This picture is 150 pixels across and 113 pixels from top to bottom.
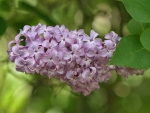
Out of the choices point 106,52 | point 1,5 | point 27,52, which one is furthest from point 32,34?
point 1,5

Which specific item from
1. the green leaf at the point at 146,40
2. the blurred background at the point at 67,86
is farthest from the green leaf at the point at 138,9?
the blurred background at the point at 67,86

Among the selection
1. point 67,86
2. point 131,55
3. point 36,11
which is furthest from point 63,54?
point 67,86

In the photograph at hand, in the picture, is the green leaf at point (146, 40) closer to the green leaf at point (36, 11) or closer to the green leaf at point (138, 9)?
the green leaf at point (138, 9)

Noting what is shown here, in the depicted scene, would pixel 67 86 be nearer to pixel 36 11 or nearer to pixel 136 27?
pixel 36 11

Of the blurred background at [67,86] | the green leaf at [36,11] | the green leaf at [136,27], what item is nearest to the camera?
the green leaf at [136,27]

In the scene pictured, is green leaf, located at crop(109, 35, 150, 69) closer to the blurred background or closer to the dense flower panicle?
the dense flower panicle

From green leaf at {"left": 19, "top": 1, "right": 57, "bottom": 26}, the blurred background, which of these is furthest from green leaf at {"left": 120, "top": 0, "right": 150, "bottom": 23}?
the blurred background

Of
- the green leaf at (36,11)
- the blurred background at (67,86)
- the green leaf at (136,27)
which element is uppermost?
the green leaf at (136,27)
